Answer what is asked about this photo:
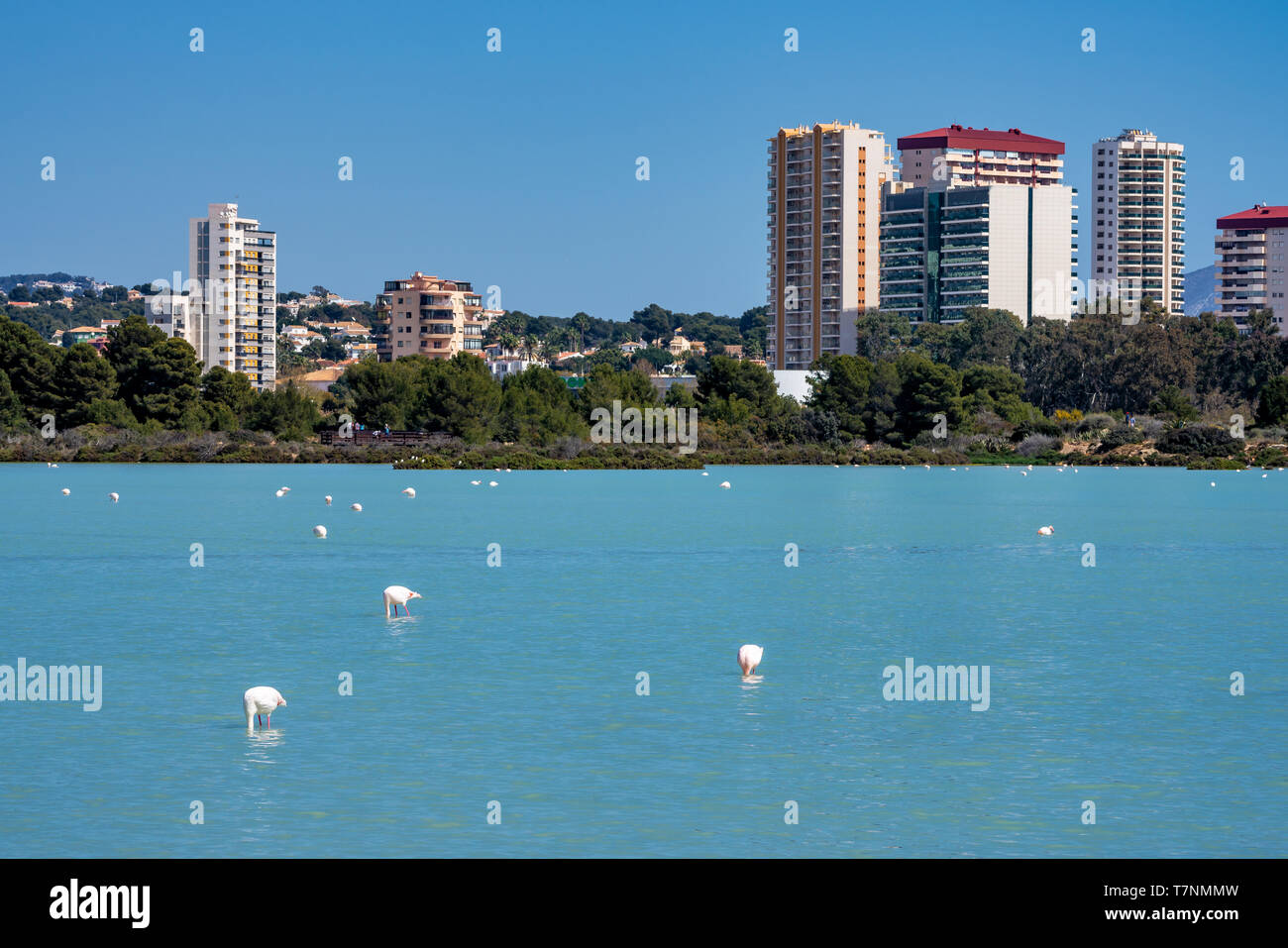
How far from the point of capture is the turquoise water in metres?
12.8

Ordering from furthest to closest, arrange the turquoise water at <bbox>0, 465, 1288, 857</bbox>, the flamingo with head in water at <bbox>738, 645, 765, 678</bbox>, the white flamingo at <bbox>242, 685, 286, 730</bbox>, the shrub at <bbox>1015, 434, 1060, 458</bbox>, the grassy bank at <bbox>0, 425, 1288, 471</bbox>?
the shrub at <bbox>1015, 434, 1060, 458</bbox> → the grassy bank at <bbox>0, 425, 1288, 471</bbox> → the flamingo with head in water at <bbox>738, 645, 765, 678</bbox> → the white flamingo at <bbox>242, 685, 286, 730</bbox> → the turquoise water at <bbox>0, 465, 1288, 857</bbox>

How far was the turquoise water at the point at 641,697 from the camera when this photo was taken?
41.9 ft

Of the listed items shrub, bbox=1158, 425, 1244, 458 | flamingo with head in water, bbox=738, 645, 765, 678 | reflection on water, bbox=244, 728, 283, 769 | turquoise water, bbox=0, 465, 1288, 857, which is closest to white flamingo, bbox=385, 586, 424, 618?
turquoise water, bbox=0, 465, 1288, 857

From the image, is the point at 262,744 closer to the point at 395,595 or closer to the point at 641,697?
the point at 641,697

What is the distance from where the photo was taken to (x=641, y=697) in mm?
18375

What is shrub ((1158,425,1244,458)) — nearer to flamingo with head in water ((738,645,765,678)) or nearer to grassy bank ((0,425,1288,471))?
grassy bank ((0,425,1288,471))

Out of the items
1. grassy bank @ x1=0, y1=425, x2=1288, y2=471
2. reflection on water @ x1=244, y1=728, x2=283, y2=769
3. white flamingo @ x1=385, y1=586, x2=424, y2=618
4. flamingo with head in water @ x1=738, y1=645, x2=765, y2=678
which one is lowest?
reflection on water @ x1=244, y1=728, x2=283, y2=769

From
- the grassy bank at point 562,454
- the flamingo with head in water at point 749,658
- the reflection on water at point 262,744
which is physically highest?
the grassy bank at point 562,454

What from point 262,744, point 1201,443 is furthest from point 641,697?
point 1201,443

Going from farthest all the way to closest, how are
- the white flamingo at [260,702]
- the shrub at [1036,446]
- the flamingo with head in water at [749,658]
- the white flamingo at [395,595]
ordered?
1. the shrub at [1036,446]
2. the white flamingo at [395,595]
3. the flamingo with head in water at [749,658]
4. the white flamingo at [260,702]

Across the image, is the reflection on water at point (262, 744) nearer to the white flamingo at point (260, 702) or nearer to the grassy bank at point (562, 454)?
the white flamingo at point (260, 702)

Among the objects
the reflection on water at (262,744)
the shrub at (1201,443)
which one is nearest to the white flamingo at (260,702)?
the reflection on water at (262,744)
